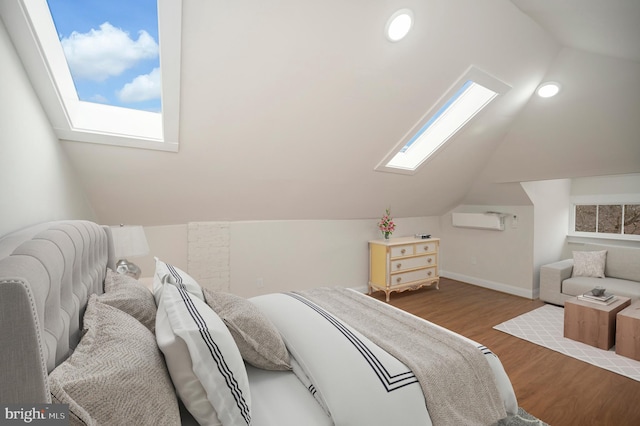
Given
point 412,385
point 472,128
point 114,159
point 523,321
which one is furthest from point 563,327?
point 114,159

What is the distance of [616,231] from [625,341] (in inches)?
99.5

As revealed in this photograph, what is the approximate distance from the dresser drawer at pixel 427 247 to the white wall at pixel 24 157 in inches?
161

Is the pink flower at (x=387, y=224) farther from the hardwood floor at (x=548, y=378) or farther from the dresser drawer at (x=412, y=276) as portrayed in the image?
the hardwood floor at (x=548, y=378)

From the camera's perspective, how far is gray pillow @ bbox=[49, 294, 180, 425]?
0.73 metres

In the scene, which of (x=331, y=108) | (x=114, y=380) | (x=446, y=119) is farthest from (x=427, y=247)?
(x=114, y=380)

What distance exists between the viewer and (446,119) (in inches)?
139

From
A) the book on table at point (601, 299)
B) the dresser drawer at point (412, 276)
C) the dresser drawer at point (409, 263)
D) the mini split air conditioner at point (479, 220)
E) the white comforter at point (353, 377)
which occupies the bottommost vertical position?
the dresser drawer at point (412, 276)

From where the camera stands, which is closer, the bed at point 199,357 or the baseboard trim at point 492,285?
the bed at point 199,357

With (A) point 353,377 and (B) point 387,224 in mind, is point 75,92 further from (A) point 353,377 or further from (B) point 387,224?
(B) point 387,224

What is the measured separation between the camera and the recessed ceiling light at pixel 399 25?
6.65 feet

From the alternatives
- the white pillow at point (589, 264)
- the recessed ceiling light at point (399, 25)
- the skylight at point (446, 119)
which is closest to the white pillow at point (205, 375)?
the recessed ceiling light at point (399, 25)

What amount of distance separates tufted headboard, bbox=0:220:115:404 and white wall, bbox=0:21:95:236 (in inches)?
6.6

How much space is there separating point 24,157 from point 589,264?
578cm

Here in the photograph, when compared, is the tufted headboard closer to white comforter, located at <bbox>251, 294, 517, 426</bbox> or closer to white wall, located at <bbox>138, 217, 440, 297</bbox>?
white comforter, located at <bbox>251, 294, 517, 426</bbox>
